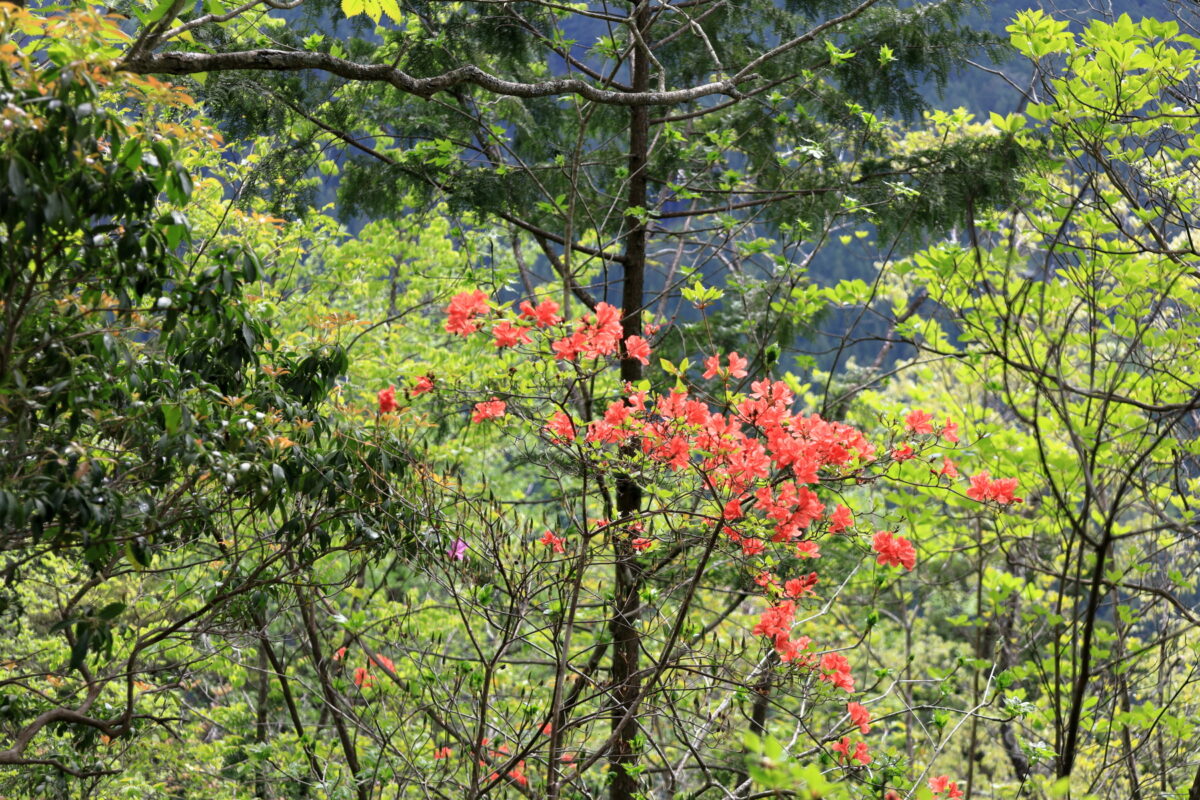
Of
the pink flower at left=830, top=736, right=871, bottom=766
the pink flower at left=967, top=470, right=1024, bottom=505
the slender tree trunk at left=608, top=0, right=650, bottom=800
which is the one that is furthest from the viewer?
the slender tree trunk at left=608, top=0, right=650, bottom=800

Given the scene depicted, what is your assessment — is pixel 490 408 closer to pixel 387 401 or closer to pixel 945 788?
pixel 387 401

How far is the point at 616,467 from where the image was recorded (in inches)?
140

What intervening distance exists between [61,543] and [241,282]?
888mm

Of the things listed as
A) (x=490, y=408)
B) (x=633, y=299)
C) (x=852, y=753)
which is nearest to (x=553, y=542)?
(x=490, y=408)

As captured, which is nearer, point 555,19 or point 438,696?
point 438,696

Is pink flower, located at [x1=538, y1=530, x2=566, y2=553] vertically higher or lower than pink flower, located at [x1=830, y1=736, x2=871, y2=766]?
higher

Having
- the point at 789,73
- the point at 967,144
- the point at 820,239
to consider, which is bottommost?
the point at 820,239

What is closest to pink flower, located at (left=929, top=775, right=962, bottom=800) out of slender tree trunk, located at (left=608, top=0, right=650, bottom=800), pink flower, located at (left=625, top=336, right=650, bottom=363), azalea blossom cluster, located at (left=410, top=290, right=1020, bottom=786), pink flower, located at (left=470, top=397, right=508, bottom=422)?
azalea blossom cluster, located at (left=410, top=290, right=1020, bottom=786)

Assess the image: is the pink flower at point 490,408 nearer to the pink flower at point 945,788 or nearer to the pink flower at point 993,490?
the pink flower at point 993,490

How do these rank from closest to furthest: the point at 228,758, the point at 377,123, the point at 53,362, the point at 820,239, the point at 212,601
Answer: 1. the point at 53,362
2. the point at 212,601
3. the point at 820,239
4. the point at 377,123
5. the point at 228,758

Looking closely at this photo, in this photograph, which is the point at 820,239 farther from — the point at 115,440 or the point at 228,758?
the point at 228,758

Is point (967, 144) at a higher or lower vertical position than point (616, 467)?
higher

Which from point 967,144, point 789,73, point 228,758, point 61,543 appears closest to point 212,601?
point 61,543

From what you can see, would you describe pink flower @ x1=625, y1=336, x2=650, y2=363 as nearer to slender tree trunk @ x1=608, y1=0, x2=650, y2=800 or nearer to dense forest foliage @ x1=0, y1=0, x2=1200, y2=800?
dense forest foliage @ x1=0, y1=0, x2=1200, y2=800
